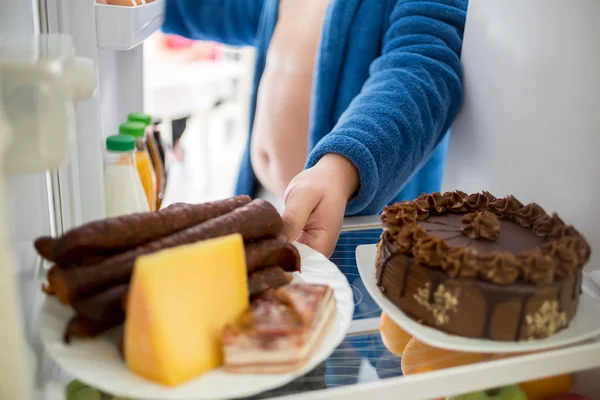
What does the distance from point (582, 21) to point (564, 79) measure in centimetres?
6

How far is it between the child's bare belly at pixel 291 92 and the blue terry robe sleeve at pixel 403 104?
22cm

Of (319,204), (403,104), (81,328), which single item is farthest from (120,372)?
(403,104)

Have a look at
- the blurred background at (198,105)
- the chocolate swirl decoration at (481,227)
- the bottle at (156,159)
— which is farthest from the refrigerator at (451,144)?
the blurred background at (198,105)

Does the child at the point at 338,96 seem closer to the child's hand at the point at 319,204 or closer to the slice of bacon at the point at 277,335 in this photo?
the child's hand at the point at 319,204

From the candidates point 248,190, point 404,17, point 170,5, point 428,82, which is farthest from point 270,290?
point 170,5

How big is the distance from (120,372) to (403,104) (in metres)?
0.62

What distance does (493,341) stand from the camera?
0.56m

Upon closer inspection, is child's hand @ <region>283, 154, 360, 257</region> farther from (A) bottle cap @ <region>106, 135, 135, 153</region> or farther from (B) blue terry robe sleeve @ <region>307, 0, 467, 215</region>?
(A) bottle cap @ <region>106, 135, 135, 153</region>

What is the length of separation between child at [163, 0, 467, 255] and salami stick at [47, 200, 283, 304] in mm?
139

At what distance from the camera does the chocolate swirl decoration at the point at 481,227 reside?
626mm

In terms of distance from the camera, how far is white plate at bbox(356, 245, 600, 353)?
1.81 feet

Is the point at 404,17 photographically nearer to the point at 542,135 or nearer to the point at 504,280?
the point at 542,135

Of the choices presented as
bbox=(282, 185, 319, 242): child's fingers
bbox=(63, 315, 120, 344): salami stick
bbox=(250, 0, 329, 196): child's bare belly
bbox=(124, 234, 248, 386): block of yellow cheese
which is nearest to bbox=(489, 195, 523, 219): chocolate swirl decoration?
bbox=(282, 185, 319, 242): child's fingers

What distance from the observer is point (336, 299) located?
1.77 ft
